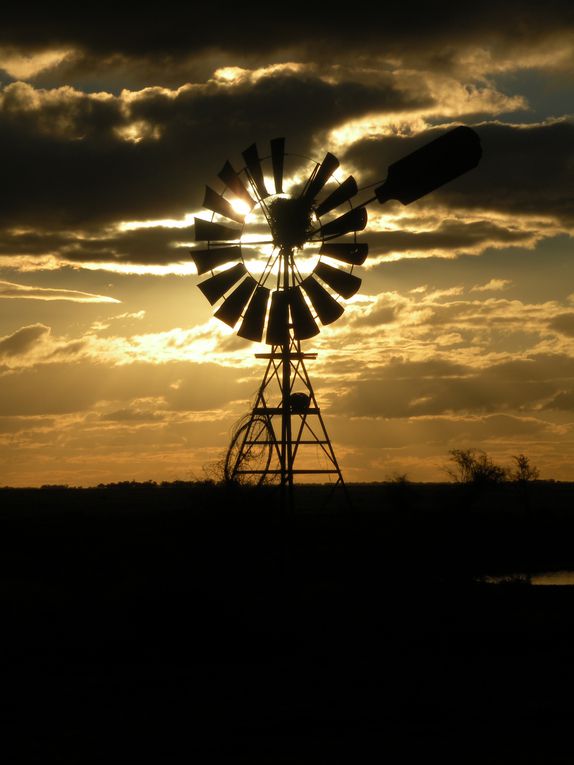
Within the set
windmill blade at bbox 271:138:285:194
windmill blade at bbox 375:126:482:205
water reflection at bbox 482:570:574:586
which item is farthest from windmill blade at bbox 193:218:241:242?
water reflection at bbox 482:570:574:586

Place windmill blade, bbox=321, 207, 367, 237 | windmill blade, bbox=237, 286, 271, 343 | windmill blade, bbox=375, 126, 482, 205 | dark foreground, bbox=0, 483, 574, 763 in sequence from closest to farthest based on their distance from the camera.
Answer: dark foreground, bbox=0, 483, 574, 763, windmill blade, bbox=375, 126, 482, 205, windmill blade, bbox=321, 207, 367, 237, windmill blade, bbox=237, 286, 271, 343

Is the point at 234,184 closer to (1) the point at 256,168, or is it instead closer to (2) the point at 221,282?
(1) the point at 256,168

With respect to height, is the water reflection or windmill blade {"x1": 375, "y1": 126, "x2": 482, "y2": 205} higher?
windmill blade {"x1": 375, "y1": 126, "x2": 482, "y2": 205}

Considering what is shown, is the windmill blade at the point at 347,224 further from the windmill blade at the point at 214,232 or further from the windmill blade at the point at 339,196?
the windmill blade at the point at 214,232

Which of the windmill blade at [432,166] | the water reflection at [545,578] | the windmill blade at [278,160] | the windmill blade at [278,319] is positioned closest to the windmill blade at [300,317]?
the windmill blade at [278,319]

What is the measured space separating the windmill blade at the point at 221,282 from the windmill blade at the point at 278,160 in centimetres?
217

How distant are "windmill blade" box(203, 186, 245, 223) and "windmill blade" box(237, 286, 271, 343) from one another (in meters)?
1.84

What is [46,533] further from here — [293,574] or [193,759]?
[193,759]

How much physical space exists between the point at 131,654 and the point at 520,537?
99.8 feet

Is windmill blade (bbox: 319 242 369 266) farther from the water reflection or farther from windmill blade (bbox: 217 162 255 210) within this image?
the water reflection

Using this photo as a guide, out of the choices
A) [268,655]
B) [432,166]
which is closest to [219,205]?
[432,166]

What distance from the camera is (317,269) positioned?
23.5 m

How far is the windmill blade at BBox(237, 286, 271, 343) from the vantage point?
77.6ft

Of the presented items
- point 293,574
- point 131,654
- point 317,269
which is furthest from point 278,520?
point 131,654
